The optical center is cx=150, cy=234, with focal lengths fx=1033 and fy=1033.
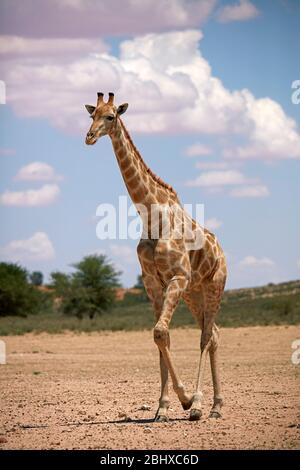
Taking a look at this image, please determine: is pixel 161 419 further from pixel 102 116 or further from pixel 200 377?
pixel 102 116

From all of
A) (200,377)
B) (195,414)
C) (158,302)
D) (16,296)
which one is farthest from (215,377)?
(16,296)

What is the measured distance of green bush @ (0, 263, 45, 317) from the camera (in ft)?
178

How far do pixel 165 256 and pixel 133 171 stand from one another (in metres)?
1.16

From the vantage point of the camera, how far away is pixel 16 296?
5453 centimetres

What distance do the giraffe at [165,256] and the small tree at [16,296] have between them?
41.4 metres

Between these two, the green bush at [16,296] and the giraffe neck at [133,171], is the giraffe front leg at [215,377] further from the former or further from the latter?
the green bush at [16,296]

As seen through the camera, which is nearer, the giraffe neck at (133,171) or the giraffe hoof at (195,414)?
the giraffe hoof at (195,414)

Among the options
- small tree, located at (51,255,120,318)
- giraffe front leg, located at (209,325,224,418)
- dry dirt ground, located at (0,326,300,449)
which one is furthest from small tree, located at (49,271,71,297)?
giraffe front leg, located at (209,325,224,418)

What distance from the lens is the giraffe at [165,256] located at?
1241cm

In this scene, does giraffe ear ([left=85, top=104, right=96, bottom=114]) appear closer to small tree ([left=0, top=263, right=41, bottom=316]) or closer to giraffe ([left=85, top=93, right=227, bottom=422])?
giraffe ([left=85, top=93, right=227, bottom=422])

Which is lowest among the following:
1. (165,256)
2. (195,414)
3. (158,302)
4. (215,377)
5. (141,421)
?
(141,421)

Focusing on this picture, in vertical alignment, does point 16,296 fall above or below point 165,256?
above

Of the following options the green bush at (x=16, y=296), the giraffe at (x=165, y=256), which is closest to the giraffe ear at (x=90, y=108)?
the giraffe at (x=165, y=256)
